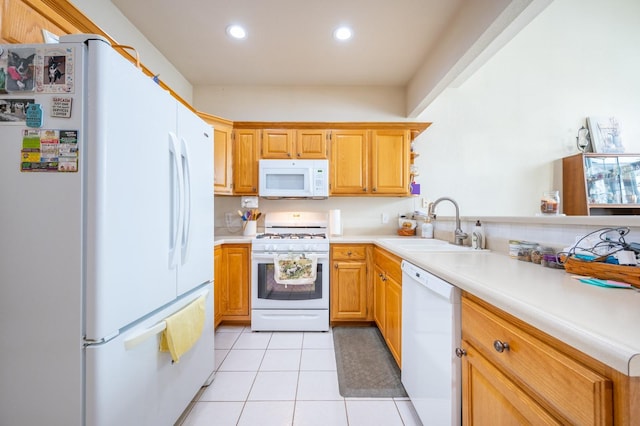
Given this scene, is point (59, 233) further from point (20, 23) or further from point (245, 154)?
point (245, 154)

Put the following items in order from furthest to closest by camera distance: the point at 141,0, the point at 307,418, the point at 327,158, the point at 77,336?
the point at 327,158 → the point at 141,0 → the point at 307,418 → the point at 77,336

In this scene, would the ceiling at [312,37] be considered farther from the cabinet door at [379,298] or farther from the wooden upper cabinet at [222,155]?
the cabinet door at [379,298]

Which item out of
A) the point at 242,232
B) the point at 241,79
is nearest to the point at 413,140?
the point at 241,79

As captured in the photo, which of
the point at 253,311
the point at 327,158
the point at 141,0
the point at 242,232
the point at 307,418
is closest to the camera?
the point at 307,418

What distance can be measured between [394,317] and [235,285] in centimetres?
155

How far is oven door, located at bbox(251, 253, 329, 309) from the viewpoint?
2.34 meters

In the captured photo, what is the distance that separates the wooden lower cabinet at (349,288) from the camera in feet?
7.93

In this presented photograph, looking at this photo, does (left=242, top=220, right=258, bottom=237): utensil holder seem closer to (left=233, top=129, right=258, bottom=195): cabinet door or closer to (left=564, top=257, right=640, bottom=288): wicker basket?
(left=233, top=129, right=258, bottom=195): cabinet door

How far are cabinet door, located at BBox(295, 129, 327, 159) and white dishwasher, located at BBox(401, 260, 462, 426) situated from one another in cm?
A: 168

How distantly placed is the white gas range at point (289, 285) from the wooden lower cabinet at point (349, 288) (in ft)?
0.31

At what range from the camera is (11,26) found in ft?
3.05

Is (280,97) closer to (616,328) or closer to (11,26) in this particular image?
(11,26)

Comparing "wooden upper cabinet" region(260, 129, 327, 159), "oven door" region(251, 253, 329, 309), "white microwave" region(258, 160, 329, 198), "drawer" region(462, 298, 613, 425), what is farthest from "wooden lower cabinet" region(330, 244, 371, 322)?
"drawer" region(462, 298, 613, 425)

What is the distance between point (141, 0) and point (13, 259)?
2.01m
